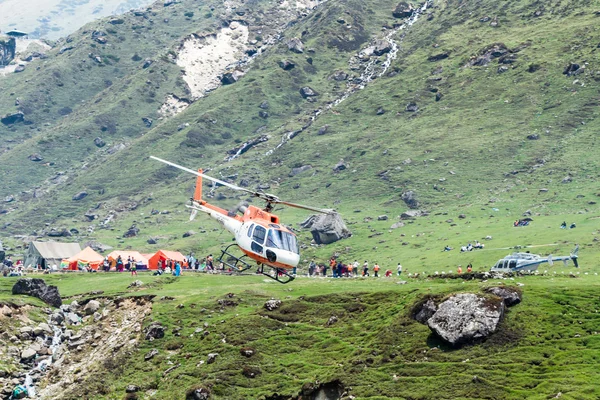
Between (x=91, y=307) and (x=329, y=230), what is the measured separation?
65511 millimetres

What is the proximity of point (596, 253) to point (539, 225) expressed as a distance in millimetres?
26186

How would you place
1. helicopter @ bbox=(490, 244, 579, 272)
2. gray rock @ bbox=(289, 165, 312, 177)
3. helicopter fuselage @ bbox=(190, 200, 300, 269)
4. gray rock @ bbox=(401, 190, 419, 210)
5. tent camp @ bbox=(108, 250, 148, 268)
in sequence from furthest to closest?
gray rock @ bbox=(289, 165, 312, 177) < gray rock @ bbox=(401, 190, 419, 210) < tent camp @ bbox=(108, 250, 148, 268) < helicopter @ bbox=(490, 244, 579, 272) < helicopter fuselage @ bbox=(190, 200, 300, 269)

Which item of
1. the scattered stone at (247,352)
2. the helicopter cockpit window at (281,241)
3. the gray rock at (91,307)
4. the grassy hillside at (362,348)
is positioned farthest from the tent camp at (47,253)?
the helicopter cockpit window at (281,241)

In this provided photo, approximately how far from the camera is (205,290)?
67.2 metres

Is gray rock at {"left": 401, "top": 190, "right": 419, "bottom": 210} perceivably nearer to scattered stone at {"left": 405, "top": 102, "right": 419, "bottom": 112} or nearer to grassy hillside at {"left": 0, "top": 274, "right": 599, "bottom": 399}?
scattered stone at {"left": 405, "top": 102, "right": 419, "bottom": 112}

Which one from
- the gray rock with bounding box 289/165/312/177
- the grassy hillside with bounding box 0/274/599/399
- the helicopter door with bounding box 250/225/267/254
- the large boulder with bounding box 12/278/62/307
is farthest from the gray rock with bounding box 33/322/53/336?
the gray rock with bounding box 289/165/312/177

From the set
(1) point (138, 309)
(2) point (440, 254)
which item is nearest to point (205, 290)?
(1) point (138, 309)

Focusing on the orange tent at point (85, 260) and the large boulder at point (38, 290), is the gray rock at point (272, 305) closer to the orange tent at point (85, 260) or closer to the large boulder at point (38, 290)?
the large boulder at point (38, 290)

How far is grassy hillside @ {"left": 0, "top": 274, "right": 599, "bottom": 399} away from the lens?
41.9 meters

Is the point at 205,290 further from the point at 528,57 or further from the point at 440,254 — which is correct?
the point at 528,57

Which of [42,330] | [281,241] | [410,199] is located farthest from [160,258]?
[410,199]

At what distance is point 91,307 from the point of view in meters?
64.6

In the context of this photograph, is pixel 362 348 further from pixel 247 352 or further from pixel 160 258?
pixel 160 258

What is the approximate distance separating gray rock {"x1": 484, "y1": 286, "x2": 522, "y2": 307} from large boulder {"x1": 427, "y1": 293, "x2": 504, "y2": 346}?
969 mm
